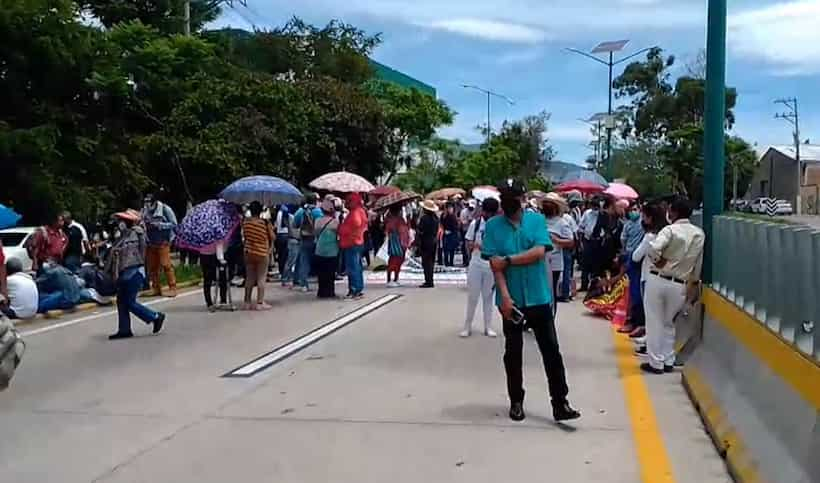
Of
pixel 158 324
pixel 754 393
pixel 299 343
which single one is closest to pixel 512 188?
pixel 754 393

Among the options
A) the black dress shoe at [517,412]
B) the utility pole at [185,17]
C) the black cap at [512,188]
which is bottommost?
the black dress shoe at [517,412]

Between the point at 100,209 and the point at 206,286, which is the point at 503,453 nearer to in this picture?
the point at 206,286

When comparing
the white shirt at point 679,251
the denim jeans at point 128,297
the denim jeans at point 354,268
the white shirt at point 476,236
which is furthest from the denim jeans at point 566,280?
the white shirt at point 679,251

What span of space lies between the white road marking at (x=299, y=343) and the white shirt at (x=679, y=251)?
13.2ft

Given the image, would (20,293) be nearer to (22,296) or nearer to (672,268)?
(22,296)

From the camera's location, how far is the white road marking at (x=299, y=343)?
34.1 feet

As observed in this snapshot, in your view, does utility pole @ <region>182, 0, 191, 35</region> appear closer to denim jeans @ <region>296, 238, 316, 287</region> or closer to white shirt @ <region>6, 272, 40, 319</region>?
denim jeans @ <region>296, 238, 316, 287</region>

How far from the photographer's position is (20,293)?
1459 centimetres

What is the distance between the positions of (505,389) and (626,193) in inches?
554

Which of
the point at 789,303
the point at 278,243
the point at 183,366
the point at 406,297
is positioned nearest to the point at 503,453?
the point at 789,303

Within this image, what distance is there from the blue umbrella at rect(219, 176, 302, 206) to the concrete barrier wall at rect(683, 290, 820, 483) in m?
9.98

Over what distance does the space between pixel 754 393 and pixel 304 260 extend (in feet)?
45.1

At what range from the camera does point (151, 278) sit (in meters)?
18.7

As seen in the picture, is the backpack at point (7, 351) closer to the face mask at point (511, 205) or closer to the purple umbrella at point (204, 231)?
the face mask at point (511, 205)
